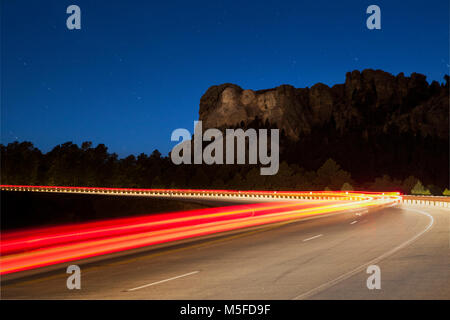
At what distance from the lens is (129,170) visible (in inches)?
5733

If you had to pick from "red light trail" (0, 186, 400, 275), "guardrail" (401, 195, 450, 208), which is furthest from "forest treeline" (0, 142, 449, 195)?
"red light trail" (0, 186, 400, 275)

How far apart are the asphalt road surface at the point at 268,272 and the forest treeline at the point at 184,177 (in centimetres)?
6895

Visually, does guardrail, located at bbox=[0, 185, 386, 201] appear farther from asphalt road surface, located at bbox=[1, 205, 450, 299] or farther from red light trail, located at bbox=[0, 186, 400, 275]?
asphalt road surface, located at bbox=[1, 205, 450, 299]

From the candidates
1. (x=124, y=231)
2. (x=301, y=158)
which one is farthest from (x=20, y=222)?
(x=301, y=158)

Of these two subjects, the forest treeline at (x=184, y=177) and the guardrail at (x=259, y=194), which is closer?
the guardrail at (x=259, y=194)

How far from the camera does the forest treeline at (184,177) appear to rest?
Answer: 107438mm

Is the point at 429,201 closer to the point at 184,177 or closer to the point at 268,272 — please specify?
the point at 268,272

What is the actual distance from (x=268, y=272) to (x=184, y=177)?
420 ft

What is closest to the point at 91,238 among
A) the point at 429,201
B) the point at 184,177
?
the point at 429,201

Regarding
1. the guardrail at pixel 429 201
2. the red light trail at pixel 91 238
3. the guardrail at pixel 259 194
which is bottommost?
the guardrail at pixel 259 194

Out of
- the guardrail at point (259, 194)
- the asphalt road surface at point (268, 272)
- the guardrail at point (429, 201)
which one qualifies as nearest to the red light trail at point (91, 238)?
the asphalt road surface at point (268, 272)

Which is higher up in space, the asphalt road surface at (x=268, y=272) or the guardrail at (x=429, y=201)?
the asphalt road surface at (x=268, y=272)

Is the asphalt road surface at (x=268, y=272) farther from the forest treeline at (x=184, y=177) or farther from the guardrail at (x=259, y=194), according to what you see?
the forest treeline at (x=184, y=177)

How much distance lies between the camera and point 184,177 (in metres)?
139
